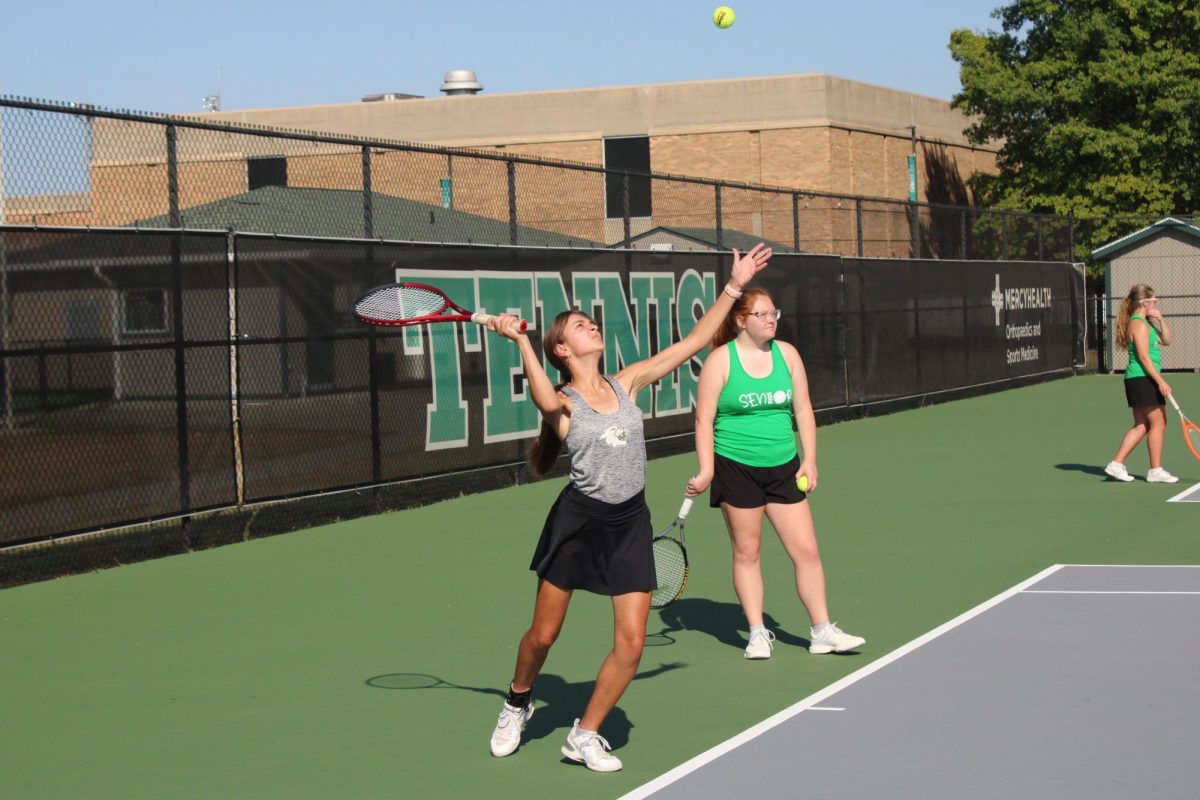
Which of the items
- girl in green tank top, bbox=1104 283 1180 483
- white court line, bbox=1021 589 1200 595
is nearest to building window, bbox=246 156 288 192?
girl in green tank top, bbox=1104 283 1180 483

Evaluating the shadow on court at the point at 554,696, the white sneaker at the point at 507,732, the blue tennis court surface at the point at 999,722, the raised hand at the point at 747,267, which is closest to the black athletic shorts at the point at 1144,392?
→ the blue tennis court surface at the point at 999,722

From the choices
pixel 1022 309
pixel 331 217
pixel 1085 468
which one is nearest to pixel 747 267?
pixel 1085 468

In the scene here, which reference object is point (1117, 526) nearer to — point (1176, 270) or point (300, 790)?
point (300, 790)

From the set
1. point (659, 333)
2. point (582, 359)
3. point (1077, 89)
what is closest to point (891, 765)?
point (582, 359)

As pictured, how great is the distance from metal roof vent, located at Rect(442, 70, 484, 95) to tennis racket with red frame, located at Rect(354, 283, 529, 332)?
55.2 meters

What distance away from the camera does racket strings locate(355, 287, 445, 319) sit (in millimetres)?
6797

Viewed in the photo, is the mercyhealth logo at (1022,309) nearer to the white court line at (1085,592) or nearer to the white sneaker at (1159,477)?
the white sneaker at (1159,477)

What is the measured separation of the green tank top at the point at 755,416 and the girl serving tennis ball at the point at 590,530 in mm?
1871

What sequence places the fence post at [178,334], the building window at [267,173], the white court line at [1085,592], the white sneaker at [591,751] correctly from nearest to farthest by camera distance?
the white sneaker at [591,751]
the white court line at [1085,592]
the fence post at [178,334]
the building window at [267,173]

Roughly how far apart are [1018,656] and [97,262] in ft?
21.9

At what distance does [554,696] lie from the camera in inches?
290

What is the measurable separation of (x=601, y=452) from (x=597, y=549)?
36 centimetres

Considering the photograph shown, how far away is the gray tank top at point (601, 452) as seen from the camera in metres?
6.11

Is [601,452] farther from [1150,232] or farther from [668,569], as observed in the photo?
[1150,232]
